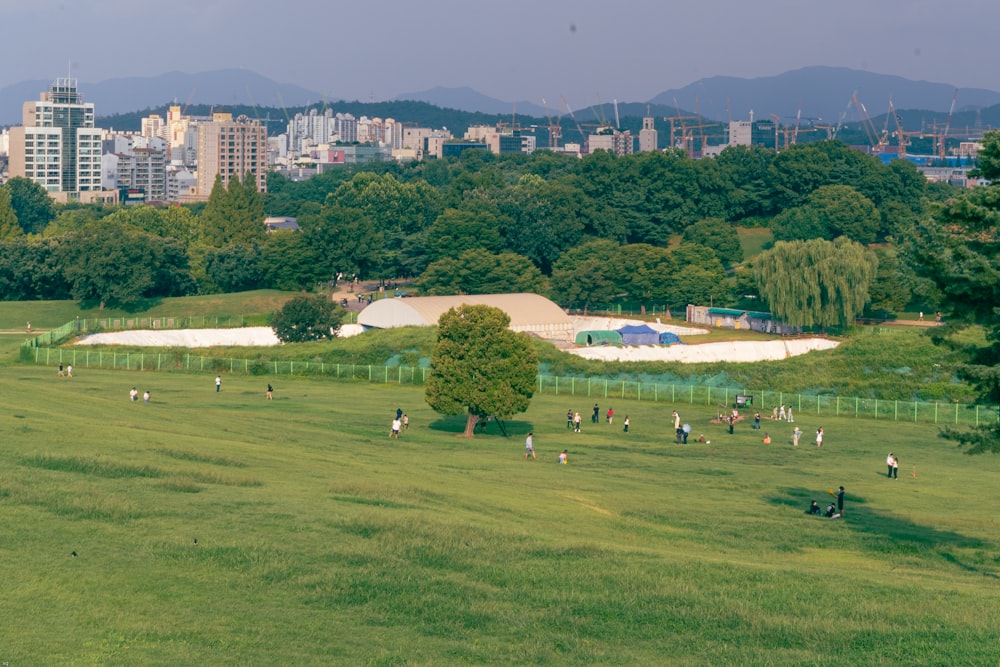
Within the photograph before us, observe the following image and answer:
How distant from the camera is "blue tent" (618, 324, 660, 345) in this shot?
111944 mm

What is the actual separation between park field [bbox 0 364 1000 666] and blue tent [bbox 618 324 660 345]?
183 feet

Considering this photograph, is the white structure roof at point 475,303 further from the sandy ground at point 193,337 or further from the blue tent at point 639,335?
the blue tent at point 639,335

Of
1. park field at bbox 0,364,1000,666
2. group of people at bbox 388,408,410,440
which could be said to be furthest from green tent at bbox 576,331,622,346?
park field at bbox 0,364,1000,666

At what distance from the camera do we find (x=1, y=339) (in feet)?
350

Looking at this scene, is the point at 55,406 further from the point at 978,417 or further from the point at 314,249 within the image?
the point at 314,249

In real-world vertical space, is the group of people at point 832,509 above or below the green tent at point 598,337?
below

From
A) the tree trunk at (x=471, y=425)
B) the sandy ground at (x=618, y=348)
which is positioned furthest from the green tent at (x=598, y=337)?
the tree trunk at (x=471, y=425)

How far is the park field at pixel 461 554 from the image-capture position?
2555 centimetres

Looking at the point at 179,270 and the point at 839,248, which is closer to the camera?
the point at 839,248

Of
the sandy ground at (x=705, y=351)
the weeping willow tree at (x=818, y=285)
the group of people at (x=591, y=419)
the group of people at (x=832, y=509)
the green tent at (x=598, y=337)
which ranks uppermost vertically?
the weeping willow tree at (x=818, y=285)

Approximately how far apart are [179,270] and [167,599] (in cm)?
11522

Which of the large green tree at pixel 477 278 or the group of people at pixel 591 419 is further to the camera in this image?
the large green tree at pixel 477 278

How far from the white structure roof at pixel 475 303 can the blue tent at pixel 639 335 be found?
7.62 meters

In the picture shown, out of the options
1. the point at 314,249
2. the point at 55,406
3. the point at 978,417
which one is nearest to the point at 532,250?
the point at 314,249
